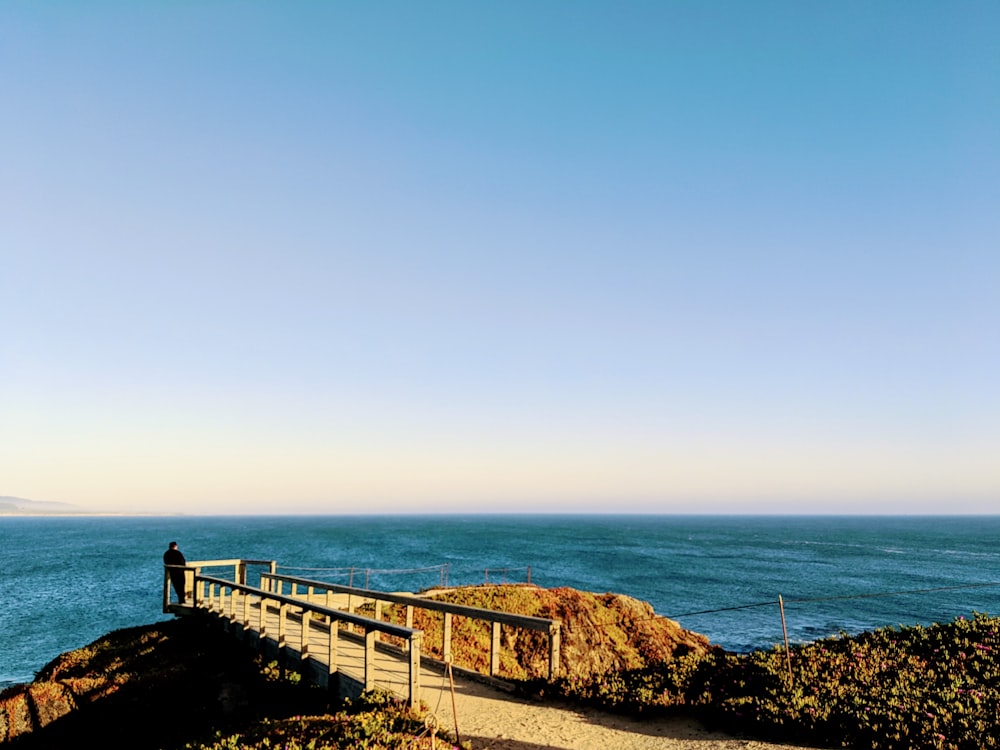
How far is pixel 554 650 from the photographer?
10633 mm

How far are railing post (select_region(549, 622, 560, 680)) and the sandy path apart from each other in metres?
0.75

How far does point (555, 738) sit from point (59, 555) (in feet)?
387

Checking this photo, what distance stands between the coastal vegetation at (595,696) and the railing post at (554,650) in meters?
0.21

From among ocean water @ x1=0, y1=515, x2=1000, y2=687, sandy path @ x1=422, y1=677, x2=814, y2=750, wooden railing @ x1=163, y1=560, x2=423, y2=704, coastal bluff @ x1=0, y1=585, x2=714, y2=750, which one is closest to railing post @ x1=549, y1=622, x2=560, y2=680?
sandy path @ x1=422, y1=677, x2=814, y2=750

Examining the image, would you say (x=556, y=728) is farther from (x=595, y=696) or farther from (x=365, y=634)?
(x=365, y=634)

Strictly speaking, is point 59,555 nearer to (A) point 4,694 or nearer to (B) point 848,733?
(A) point 4,694

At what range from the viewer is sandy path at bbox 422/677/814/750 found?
8453 millimetres

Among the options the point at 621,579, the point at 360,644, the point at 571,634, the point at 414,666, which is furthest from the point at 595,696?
the point at 621,579

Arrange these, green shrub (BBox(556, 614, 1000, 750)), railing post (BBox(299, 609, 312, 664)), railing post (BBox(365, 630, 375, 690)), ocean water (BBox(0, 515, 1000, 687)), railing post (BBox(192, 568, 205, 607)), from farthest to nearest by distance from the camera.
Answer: ocean water (BBox(0, 515, 1000, 687)) → railing post (BBox(192, 568, 205, 607)) → railing post (BBox(299, 609, 312, 664)) → railing post (BBox(365, 630, 375, 690)) → green shrub (BBox(556, 614, 1000, 750))

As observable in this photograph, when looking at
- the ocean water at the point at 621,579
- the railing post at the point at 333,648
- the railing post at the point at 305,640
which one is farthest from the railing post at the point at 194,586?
Result: the ocean water at the point at 621,579

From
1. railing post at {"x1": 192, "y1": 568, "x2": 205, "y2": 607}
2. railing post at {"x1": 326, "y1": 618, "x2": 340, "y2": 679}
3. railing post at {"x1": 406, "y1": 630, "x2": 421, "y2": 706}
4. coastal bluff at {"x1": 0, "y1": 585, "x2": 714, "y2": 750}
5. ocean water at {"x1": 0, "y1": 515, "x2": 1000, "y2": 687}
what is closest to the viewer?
railing post at {"x1": 406, "y1": 630, "x2": 421, "y2": 706}

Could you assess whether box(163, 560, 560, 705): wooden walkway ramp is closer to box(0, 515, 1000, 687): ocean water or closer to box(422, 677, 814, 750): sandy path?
box(422, 677, 814, 750): sandy path

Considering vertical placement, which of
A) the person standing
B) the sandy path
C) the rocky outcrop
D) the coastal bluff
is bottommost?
the rocky outcrop

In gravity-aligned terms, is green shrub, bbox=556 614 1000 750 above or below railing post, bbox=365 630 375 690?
below
